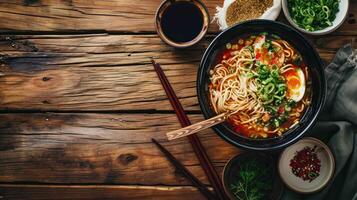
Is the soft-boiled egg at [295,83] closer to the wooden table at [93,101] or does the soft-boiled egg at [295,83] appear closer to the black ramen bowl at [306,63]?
the black ramen bowl at [306,63]

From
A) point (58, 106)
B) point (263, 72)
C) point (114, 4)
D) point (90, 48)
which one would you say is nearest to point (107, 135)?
point (58, 106)

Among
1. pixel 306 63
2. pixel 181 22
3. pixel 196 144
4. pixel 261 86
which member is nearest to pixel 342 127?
pixel 306 63

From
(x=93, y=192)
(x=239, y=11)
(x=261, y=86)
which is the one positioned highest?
(x=239, y=11)

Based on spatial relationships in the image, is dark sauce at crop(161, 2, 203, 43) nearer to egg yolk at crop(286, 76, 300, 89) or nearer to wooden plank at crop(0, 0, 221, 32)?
wooden plank at crop(0, 0, 221, 32)

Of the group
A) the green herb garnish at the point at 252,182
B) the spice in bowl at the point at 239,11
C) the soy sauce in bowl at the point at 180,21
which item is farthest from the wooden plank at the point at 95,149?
the spice in bowl at the point at 239,11

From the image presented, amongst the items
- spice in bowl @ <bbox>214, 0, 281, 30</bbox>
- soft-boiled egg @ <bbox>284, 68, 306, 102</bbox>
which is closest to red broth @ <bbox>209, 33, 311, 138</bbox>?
soft-boiled egg @ <bbox>284, 68, 306, 102</bbox>

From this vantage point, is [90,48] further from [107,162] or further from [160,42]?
[107,162]

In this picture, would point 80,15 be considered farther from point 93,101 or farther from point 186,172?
point 186,172
